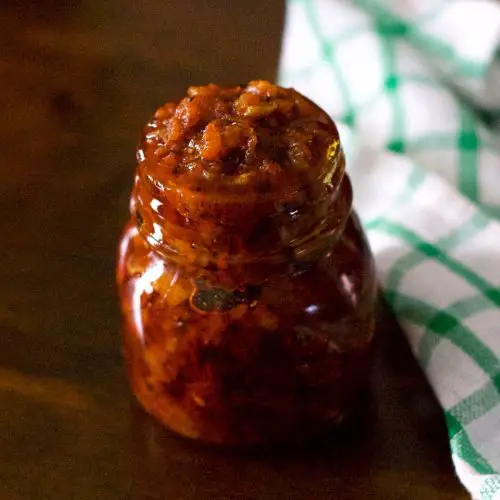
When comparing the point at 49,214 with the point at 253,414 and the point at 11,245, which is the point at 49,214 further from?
the point at 253,414

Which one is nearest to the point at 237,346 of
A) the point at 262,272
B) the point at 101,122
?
the point at 262,272

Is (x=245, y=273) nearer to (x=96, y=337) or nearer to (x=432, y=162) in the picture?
(x=96, y=337)

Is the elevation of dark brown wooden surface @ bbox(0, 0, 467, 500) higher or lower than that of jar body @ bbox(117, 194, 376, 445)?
lower

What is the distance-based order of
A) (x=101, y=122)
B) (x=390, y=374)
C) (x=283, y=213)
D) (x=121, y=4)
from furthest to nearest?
(x=121, y=4), (x=101, y=122), (x=390, y=374), (x=283, y=213)

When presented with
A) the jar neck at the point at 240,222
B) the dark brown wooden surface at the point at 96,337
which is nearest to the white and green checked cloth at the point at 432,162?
the dark brown wooden surface at the point at 96,337

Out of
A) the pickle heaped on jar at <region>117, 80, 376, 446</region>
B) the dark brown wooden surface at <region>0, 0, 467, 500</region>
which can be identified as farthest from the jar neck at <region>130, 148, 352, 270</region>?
the dark brown wooden surface at <region>0, 0, 467, 500</region>

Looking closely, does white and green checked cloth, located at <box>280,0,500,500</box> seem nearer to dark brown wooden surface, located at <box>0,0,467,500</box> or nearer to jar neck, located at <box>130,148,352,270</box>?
dark brown wooden surface, located at <box>0,0,467,500</box>

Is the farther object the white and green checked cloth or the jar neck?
the white and green checked cloth

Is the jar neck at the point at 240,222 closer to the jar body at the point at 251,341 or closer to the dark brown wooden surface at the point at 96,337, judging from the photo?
the jar body at the point at 251,341
